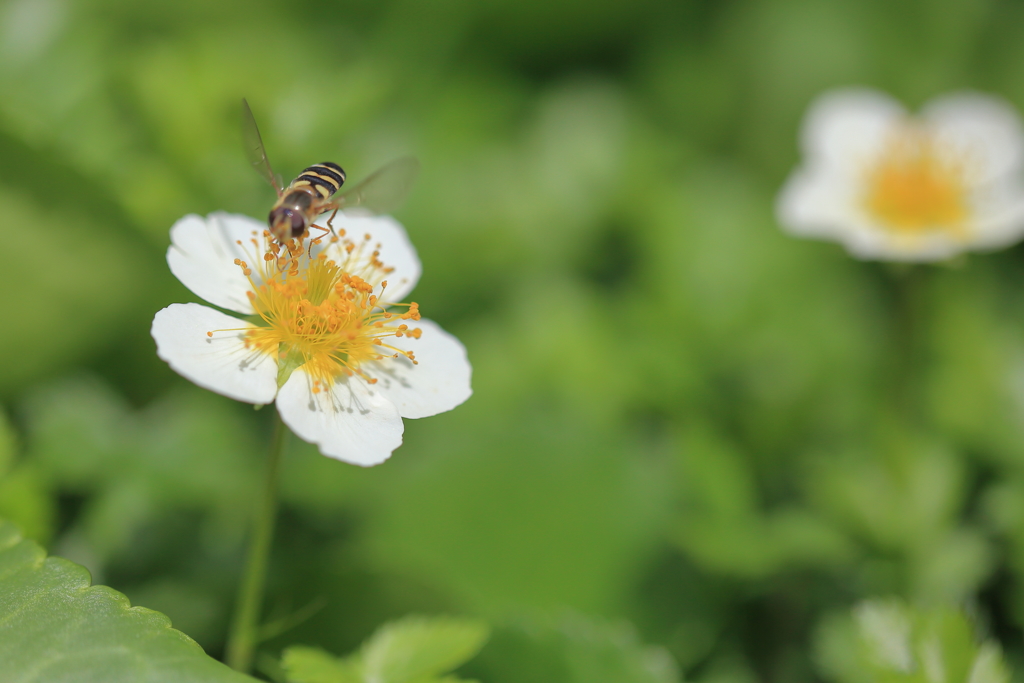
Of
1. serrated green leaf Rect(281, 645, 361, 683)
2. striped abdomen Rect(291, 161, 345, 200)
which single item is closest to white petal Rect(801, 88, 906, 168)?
striped abdomen Rect(291, 161, 345, 200)

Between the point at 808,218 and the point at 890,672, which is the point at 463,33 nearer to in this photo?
the point at 808,218

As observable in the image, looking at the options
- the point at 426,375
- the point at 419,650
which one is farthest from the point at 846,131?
the point at 419,650

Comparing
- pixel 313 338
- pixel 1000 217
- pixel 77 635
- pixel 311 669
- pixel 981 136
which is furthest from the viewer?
pixel 981 136

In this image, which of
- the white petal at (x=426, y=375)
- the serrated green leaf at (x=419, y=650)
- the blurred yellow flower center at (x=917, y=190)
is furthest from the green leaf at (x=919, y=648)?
the blurred yellow flower center at (x=917, y=190)

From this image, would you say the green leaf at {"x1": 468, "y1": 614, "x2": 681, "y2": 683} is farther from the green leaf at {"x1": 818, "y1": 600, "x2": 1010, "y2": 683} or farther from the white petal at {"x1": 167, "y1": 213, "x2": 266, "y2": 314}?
the white petal at {"x1": 167, "y1": 213, "x2": 266, "y2": 314}

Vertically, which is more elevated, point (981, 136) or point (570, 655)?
point (981, 136)

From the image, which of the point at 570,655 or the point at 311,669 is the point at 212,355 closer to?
the point at 311,669
